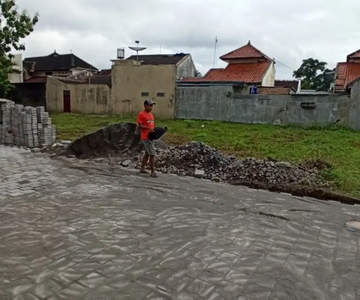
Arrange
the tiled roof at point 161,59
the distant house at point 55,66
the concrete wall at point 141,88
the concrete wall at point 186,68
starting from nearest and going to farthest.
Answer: the concrete wall at point 141,88
the concrete wall at point 186,68
the tiled roof at point 161,59
the distant house at point 55,66

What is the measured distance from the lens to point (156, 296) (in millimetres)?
2402

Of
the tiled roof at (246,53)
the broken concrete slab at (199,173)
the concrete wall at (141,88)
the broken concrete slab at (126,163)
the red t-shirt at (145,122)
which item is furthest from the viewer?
the tiled roof at (246,53)

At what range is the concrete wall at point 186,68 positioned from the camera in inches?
970

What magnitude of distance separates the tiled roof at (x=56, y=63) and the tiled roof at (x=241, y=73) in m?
17.3

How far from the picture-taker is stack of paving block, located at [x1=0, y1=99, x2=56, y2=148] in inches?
362

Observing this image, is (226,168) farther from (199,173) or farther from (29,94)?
(29,94)

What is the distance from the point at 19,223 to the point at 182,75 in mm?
22535

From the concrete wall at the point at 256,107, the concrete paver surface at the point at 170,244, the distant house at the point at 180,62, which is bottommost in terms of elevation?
the concrete paver surface at the point at 170,244

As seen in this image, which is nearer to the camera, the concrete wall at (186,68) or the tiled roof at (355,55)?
the tiled roof at (355,55)

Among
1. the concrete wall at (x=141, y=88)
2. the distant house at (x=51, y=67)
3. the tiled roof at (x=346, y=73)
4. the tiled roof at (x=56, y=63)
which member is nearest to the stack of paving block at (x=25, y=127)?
the concrete wall at (x=141, y=88)

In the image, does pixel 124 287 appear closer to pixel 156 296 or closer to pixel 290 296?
pixel 156 296

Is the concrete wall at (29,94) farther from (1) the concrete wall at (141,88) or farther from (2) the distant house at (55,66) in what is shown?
(2) the distant house at (55,66)

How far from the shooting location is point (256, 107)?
1716cm

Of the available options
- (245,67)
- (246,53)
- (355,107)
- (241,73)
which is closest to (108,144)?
(355,107)
